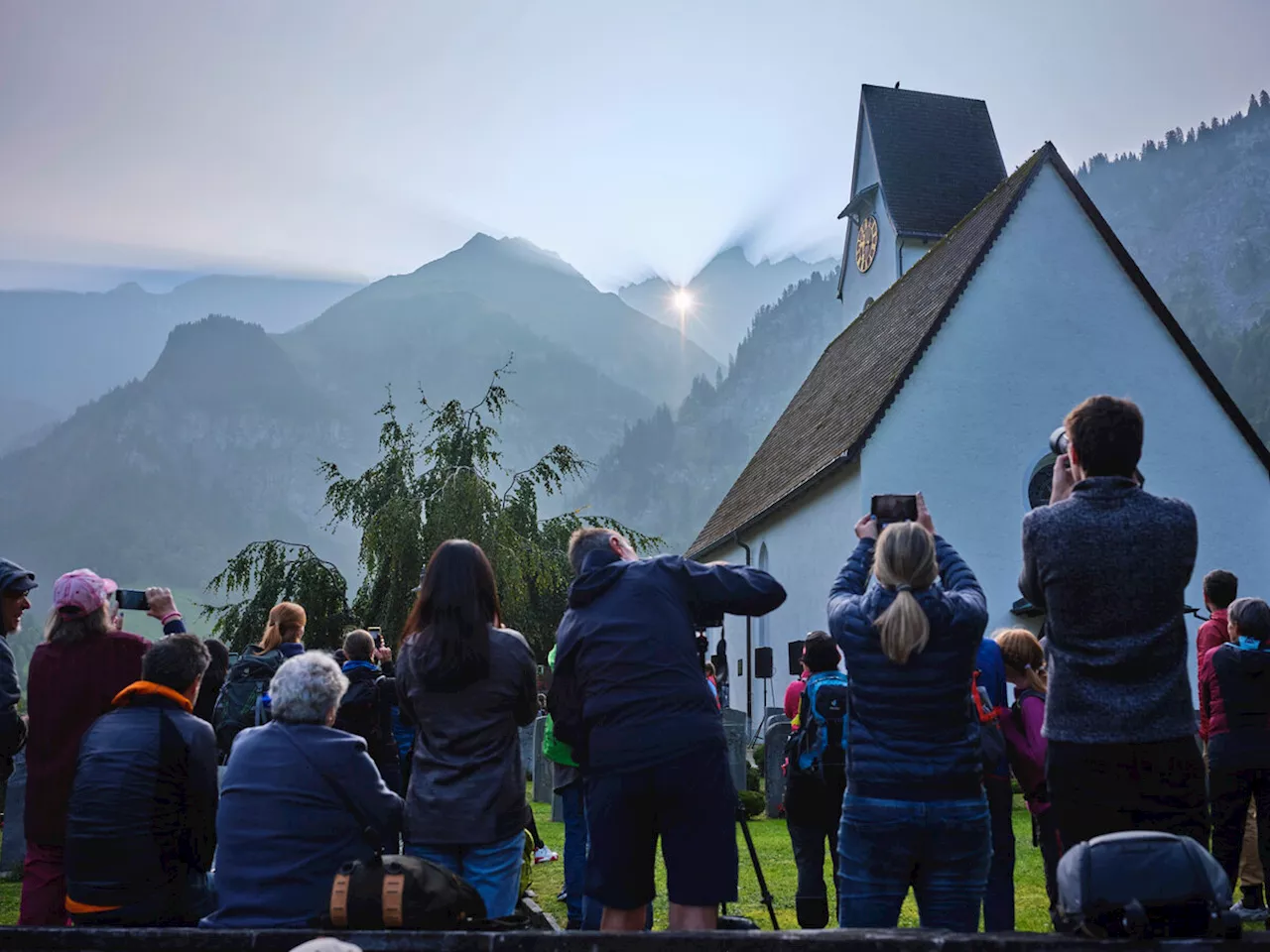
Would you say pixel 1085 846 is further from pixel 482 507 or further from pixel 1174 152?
pixel 1174 152

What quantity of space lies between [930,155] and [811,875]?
30483 millimetres

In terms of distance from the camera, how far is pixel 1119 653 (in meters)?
3.45

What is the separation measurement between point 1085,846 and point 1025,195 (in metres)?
20.1

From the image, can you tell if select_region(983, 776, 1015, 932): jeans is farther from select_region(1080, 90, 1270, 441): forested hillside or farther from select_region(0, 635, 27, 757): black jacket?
select_region(1080, 90, 1270, 441): forested hillside

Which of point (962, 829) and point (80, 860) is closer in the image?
point (962, 829)

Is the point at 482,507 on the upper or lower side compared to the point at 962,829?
upper

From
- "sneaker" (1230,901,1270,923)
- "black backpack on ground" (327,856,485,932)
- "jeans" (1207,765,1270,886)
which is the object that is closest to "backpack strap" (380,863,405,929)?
"black backpack on ground" (327,856,485,932)

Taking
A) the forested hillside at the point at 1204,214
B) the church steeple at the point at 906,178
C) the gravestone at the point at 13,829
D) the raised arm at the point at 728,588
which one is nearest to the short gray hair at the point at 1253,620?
the raised arm at the point at 728,588

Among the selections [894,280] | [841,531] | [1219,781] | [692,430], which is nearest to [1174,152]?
[692,430]

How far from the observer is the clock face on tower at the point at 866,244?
32.7m

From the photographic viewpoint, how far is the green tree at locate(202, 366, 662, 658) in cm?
1947

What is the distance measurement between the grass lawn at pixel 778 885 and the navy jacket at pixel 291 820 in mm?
3572

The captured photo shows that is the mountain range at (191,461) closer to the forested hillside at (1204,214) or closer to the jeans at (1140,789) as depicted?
the forested hillside at (1204,214)

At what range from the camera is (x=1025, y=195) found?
2086 centimetres
